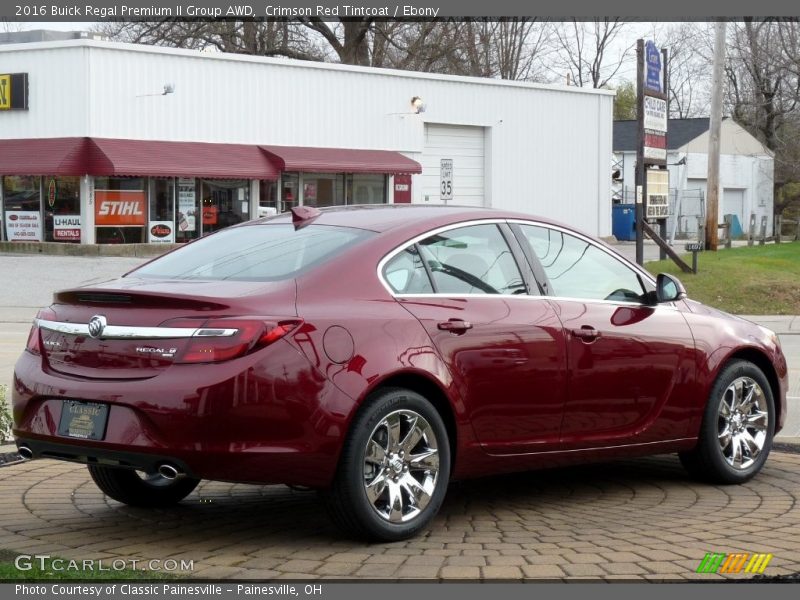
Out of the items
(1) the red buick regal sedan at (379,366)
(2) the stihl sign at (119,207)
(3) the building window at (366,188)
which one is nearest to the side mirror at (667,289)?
(1) the red buick regal sedan at (379,366)

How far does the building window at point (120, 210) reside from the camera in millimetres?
→ 35656

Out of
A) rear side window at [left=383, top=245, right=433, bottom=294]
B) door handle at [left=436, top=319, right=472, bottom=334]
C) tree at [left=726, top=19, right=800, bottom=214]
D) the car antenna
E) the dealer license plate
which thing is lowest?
the dealer license plate

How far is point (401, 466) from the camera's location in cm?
591

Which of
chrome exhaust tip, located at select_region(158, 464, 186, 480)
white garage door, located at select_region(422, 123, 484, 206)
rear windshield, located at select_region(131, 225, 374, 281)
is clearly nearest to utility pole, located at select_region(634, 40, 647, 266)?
white garage door, located at select_region(422, 123, 484, 206)

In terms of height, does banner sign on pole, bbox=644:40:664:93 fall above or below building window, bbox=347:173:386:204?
above

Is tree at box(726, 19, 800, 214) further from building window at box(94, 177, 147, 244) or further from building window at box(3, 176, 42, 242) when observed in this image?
building window at box(3, 176, 42, 242)

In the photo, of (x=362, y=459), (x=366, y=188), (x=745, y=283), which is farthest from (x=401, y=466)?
(x=366, y=188)

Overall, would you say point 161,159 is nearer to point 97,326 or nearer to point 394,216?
point 394,216

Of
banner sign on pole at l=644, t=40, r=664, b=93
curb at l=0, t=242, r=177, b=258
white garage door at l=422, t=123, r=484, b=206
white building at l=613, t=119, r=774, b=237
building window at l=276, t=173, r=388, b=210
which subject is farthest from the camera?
white building at l=613, t=119, r=774, b=237

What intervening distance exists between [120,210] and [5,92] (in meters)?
4.63

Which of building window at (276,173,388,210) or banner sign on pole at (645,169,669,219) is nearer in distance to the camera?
banner sign on pole at (645,169,669,219)

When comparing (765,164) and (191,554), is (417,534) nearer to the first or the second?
(191,554)

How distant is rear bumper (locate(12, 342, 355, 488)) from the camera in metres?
5.43

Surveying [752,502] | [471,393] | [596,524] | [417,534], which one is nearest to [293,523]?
[417,534]
